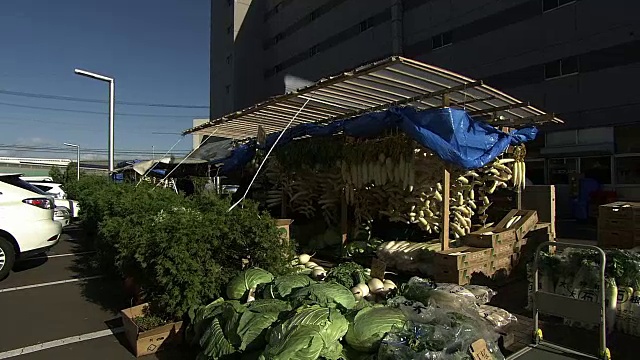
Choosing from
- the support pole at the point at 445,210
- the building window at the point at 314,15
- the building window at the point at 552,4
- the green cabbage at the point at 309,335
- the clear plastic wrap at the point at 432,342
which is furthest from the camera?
the building window at the point at 314,15

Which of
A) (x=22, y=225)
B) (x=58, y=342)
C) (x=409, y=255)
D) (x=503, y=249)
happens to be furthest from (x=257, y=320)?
(x=22, y=225)

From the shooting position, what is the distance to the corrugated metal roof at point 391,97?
17.4ft

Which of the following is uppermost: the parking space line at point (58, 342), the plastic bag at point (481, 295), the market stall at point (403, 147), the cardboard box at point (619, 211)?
the market stall at point (403, 147)

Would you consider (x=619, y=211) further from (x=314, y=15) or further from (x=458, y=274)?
(x=314, y=15)

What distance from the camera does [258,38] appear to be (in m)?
40.8

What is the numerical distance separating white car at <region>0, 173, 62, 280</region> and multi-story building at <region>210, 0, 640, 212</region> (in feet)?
63.3

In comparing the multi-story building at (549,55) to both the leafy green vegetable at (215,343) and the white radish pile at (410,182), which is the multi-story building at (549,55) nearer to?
the white radish pile at (410,182)

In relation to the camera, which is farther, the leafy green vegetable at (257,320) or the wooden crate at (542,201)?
the wooden crate at (542,201)

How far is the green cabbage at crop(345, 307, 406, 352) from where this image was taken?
3.13 meters

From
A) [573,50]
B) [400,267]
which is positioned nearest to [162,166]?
[400,267]

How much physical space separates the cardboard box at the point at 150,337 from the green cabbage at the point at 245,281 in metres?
0.62

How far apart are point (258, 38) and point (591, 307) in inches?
1617

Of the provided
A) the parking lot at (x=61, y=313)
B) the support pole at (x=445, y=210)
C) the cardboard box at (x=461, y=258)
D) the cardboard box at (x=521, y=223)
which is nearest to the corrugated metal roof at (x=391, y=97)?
the support pole at (x=445, y=210)

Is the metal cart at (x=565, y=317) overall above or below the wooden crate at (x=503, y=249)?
below
